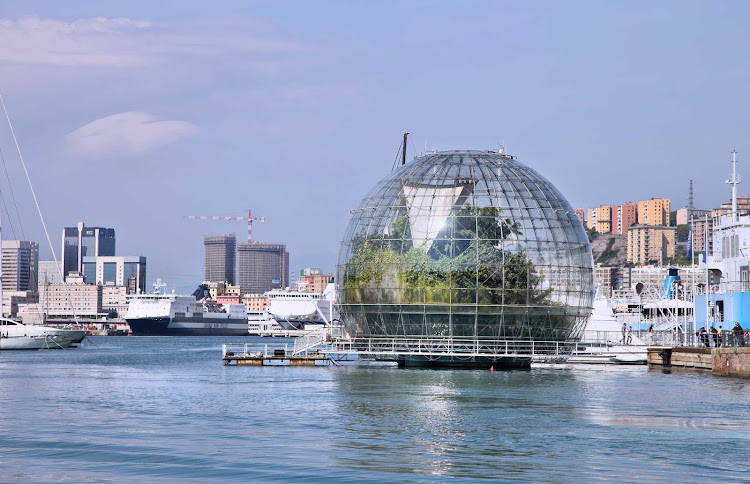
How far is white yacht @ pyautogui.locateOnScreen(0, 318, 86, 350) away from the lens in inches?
4326

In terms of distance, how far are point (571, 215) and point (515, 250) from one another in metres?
5.51

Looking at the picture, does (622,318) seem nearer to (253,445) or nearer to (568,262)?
(568,262)

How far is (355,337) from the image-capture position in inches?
2422

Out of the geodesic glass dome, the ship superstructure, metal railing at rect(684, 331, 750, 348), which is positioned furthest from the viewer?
the ship superstructure

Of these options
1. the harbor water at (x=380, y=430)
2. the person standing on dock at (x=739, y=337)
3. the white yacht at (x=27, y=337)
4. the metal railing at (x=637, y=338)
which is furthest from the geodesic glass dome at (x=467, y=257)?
the white yacht at (x=27, y=337)

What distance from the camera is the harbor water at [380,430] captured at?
76.7 feet

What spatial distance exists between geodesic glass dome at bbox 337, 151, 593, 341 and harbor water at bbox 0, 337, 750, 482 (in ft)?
21.8

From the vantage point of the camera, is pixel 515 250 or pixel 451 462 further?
pixel 515 250

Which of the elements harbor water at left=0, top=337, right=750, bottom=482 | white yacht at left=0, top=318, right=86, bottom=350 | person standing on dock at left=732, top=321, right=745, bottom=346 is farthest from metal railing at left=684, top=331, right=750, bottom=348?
white yacht at left=0, top=318, right=86, bottom=350

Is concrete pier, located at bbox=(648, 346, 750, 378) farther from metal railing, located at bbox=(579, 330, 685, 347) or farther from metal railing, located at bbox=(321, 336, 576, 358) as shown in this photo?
metal railing, located at bbox=(321, 336, 576, 358)

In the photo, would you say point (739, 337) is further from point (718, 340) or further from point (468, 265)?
point (468, 265)

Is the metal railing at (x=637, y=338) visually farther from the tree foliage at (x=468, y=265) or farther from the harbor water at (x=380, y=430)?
the harbor water at (x=380, y=430)

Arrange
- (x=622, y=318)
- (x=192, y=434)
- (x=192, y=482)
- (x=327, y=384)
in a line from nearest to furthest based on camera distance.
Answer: (x=192, y=482) → (x=192, y=434) → (x=327, y=384) → (x=622, y=318)

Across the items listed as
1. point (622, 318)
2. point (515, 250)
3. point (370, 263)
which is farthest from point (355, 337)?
point (622, 318)
